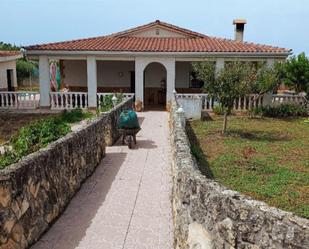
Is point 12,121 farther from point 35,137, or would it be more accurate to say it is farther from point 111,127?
point 35,137

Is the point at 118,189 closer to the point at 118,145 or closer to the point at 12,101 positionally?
the point at 118,145

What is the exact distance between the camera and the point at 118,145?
12.3 meters

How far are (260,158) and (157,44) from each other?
40.6 ft

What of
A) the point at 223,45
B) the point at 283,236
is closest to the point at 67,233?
the point at 283,236

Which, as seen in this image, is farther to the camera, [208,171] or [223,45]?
[223,45]

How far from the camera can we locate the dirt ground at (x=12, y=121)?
14852 mm

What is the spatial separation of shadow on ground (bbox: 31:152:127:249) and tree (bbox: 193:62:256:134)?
6.40 meters

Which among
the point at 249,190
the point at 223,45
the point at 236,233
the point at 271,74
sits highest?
the point at 223,45

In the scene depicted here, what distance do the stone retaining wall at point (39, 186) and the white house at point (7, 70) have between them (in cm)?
1666

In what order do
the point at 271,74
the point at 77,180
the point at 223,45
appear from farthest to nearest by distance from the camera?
1. the point at 223,45
2. the point at 271,74
3. the point at 77,180

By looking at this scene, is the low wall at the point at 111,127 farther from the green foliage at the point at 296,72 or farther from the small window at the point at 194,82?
the small window at the point at 194,82

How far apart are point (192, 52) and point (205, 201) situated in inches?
645

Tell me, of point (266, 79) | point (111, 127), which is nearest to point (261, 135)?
point (266, 79)

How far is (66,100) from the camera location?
20.2 meters
